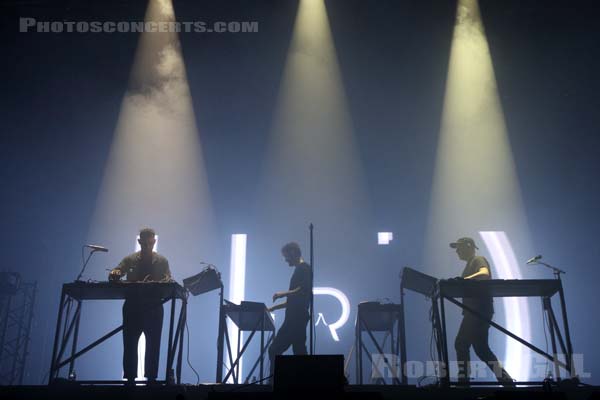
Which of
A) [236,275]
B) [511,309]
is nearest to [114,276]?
[236,275]

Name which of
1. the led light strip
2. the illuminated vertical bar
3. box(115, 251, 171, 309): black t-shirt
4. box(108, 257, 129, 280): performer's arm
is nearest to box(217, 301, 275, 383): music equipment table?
box(115, 251, 171, 309): black t-shirt

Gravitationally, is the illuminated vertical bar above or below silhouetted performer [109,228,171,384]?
above

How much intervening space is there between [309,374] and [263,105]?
300 inches

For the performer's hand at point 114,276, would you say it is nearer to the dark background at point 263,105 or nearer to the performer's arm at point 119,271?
the performer's arm at point 119,271

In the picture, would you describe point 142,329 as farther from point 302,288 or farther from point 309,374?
point 309,374

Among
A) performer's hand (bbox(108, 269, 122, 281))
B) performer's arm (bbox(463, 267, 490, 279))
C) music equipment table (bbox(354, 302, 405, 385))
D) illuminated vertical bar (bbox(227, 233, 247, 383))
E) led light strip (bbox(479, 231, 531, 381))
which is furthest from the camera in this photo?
illuminated vertical bar (bbox(227, 233, 247, 383))

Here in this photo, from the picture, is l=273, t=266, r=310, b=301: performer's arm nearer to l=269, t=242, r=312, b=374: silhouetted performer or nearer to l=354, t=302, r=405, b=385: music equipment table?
Result: l=269, t=242, r=312, b=374: silhouetted performer

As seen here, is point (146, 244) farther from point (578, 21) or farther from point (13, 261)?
point (578, 21)

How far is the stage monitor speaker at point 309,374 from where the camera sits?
3.72 meters

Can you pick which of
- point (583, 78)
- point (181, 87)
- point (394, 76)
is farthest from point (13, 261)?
point (583, 78)

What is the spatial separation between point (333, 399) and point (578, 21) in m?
9.52

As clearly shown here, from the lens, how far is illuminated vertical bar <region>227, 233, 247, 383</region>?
8.96 meters

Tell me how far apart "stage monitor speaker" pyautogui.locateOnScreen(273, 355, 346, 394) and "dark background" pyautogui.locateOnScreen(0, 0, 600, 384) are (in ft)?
19.7

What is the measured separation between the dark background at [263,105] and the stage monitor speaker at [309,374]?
602 cm
